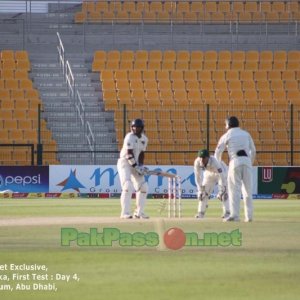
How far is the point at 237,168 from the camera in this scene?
912 inches

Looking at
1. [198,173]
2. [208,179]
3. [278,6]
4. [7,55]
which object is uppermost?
[278,6]

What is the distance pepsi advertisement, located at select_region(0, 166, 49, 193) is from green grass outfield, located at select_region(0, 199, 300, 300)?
14925mm

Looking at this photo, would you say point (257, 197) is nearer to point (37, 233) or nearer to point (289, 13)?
point (289, 13)

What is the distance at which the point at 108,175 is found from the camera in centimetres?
3928

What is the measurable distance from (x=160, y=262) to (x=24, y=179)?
23981mm

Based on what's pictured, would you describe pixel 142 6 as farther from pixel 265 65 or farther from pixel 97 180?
pixel 97 180

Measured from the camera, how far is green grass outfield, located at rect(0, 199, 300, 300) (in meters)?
12.9

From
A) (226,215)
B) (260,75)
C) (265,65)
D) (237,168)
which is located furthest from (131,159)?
(265,65)

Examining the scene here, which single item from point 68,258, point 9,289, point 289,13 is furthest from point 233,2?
point 9,289

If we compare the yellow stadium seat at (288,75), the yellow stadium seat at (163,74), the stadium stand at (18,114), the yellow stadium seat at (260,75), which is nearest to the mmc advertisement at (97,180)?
the stadium stand at (18,114)

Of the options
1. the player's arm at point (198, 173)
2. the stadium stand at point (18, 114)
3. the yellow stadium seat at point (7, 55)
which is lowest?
the player's arm at point (198, 173)

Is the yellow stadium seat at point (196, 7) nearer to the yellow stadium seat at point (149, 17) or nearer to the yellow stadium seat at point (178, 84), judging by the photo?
the yellow stadium seat at point (149, 17)

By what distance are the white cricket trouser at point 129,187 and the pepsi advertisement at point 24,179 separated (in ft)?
47.9

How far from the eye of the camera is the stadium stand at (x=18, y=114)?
135 feet
